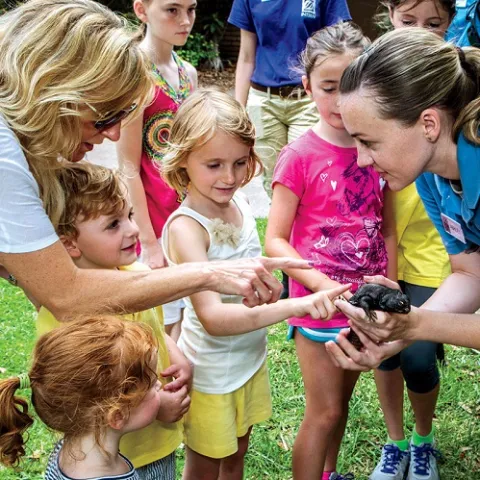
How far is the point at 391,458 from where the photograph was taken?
3275 mm

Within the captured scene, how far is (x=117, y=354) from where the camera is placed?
202 cm

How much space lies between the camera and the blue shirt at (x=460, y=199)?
2.24m

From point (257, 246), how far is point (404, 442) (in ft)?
4.12

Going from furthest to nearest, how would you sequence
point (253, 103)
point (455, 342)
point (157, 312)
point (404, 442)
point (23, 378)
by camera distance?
point (253, 103), point (404, 442), point (157, 312), point (455, 342), point (23, 378)

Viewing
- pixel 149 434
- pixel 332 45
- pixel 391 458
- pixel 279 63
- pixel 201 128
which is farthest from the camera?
pixel 279 63

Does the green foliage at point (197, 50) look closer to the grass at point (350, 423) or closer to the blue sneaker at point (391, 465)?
the grass at point (350, 423)

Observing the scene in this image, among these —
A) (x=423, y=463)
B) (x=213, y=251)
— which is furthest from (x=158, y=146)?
(x=423, y=463)

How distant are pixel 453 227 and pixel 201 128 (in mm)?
953

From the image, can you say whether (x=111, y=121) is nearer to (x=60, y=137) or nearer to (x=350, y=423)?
(x=60, y=137)

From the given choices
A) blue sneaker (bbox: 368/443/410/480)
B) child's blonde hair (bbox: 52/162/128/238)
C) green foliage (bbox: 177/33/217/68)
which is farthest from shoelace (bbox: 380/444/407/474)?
green foliage (bbox: 177/33/217/68)

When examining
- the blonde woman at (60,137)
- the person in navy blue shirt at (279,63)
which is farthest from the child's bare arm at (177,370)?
the person in navy blue shirt at (279,63)

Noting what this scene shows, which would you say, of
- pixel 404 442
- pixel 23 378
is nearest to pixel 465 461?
pixel 404 442

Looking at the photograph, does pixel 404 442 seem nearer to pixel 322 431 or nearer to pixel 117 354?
pixel 322 431

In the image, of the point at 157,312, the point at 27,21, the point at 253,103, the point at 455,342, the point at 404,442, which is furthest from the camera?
the point at 253,103
